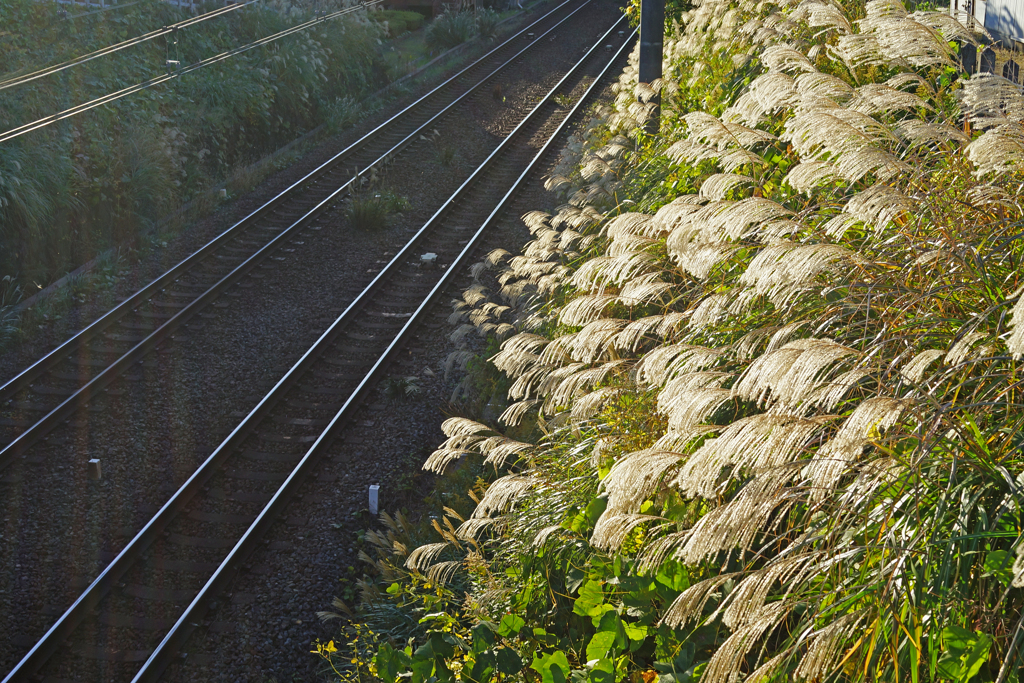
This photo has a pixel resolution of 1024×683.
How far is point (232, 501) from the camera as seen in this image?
6824 millimetres

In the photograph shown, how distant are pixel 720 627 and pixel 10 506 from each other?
6025mm

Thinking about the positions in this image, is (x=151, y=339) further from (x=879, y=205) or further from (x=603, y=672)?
(x=879, y=205)

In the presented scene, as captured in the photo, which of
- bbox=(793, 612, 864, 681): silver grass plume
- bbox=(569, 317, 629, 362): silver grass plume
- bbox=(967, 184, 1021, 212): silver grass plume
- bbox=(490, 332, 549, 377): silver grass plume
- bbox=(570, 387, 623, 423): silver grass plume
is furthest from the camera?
bbox=(490, 332, 549, 377): silver grass plume

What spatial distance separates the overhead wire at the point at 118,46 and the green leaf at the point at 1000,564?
14119 millimetres

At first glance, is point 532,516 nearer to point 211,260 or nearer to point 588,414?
point 588,414

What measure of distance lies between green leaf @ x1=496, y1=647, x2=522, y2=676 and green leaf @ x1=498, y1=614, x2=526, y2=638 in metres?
0.18

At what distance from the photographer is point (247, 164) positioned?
1560 cm

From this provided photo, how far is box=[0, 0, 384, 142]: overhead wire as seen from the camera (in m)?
11.9

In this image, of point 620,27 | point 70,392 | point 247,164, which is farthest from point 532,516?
point 620,27

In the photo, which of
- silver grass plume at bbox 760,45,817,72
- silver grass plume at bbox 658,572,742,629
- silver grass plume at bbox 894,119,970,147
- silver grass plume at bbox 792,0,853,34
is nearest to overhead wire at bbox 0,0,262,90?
silver grass plume at bbox 760,45,817,72

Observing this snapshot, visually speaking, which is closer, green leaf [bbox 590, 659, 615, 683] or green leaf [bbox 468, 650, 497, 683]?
green leaf [bbox 590, 659, 615, 683]

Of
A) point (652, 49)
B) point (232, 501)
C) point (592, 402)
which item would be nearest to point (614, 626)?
point (592, 402)

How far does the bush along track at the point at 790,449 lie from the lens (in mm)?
2355

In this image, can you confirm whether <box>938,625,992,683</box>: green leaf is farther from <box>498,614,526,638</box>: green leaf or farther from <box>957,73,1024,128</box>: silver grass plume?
<box>957,73,1024,128</box>: silver grass plume
